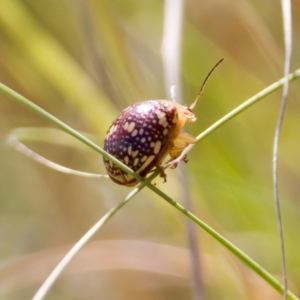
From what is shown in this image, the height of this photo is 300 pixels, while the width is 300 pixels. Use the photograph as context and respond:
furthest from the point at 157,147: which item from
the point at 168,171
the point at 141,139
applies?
the point at 168,171

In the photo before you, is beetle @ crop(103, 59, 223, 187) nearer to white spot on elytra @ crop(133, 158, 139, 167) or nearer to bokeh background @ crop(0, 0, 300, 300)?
white spot on elytra @ crop(133, 158, 139, 167)

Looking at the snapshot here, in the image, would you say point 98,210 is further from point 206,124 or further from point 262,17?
point 262,17

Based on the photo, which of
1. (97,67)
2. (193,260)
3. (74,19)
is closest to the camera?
(193,260)

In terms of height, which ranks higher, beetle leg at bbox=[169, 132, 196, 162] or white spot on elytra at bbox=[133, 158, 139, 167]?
white spot on elytra at bbox=[133, 158, 139, 167]

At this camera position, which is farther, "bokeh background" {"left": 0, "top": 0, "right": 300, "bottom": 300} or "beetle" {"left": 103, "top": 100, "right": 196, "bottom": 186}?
"bokeh background" {"left": 0, "top": 0, "right": 300, "bottom": 300}

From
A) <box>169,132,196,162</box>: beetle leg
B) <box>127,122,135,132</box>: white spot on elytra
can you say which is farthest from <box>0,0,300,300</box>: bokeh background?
<box>127,122,135,132</box>: white spot on elytra

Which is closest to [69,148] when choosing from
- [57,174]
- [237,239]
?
[57,174]

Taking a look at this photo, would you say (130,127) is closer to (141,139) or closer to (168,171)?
(141,139)
